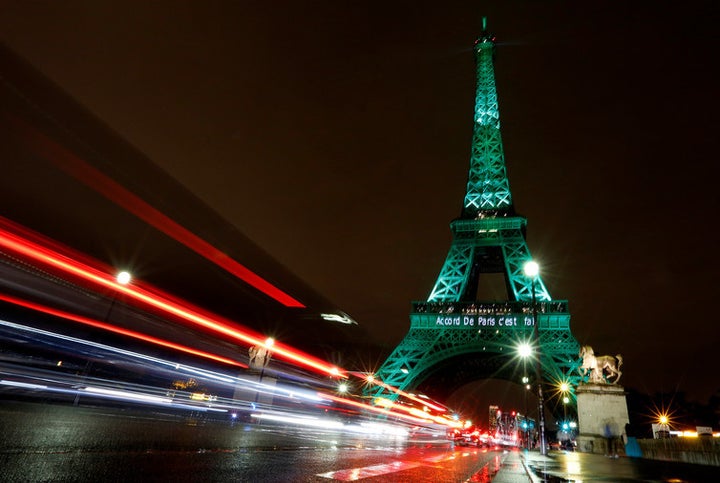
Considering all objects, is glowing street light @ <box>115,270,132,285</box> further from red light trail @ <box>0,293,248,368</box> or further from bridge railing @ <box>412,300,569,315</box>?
bridge railing @ <box>412,300,569,315</box>

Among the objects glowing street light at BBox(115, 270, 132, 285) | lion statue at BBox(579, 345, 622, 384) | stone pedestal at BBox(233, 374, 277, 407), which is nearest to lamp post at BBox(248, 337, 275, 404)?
stone pedestal at BBox(233, 374, 277, 407)

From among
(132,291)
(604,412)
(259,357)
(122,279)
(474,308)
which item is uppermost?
(474,308)

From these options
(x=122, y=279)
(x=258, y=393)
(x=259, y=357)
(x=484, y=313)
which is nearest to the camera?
(x=122, y=279)

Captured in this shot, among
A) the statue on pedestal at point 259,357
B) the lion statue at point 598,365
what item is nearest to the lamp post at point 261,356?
the statue on pedestal at point 259,357

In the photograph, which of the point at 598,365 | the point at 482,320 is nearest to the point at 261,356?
the point at 598,365

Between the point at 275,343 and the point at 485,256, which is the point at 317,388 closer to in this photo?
the point at 275,343

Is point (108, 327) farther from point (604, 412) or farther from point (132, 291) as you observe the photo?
point (604, 412)

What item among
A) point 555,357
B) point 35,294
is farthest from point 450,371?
point 35,294
